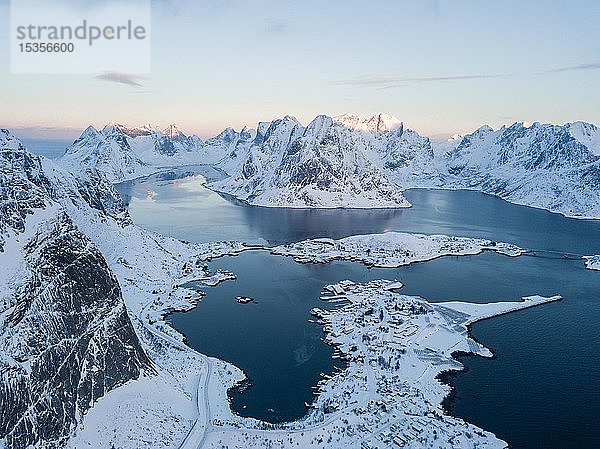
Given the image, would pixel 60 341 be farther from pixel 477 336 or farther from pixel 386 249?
pixel 386 249

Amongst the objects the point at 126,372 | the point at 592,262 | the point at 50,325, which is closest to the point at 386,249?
the point at 592,262

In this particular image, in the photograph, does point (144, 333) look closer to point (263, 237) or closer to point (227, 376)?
point (227, 376)

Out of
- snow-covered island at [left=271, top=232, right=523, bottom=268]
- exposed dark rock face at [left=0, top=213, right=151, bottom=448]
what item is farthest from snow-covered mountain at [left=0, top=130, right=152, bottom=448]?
snow-covered island at [left=271, top=232, right=523, bottom=268]

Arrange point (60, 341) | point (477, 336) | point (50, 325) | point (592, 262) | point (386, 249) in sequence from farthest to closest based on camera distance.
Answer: point (386, 249) → point (592, 262) → point (477, 336) → point (60, 341) → point (50, 325)

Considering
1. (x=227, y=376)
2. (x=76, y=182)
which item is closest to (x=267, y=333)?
(x=227, y=376)

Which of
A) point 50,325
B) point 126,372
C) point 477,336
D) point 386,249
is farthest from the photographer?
point 386,249

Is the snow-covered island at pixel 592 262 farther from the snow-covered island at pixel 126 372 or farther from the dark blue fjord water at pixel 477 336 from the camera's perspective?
the snow-covered island at pixel 126 372

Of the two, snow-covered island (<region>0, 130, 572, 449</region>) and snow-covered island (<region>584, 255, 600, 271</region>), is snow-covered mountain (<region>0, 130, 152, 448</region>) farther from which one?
snow-covered island (<region>584, 255, 600, 271</region>)
